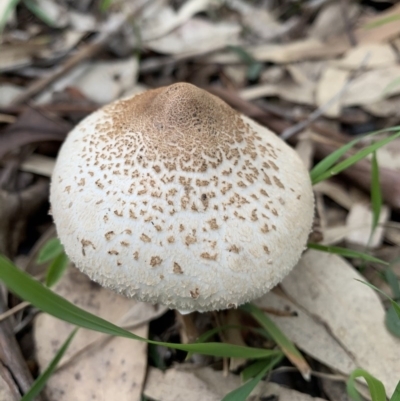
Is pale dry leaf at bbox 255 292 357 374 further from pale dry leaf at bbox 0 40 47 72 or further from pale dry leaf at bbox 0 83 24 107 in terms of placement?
pale dry leaf at bbox 0 40 47 72

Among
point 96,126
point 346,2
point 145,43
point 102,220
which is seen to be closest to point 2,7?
point 145,43

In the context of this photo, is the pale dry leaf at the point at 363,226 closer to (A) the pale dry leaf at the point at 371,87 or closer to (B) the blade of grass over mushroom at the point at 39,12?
(A) the pale dry leaf at the point at 371,87

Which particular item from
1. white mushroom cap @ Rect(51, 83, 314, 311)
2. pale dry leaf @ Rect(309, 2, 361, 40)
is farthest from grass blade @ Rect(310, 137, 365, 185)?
pale dry leaf @ Rect(309, 2, 361, 40)

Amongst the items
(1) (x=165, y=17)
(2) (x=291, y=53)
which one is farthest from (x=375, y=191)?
(1) (x=165, y=17)

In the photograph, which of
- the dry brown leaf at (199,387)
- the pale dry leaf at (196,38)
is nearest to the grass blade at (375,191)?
the dry brown leaf at (199,387)

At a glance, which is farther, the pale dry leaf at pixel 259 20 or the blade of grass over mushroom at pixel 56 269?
the pale dry leaf at pixel 259 20

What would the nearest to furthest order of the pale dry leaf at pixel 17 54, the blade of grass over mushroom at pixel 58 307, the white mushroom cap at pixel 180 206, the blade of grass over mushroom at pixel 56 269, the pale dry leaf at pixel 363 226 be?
the blade of grass over mushroom at pixel 58 307 < the white mushroom cap at pixel 180 206 < the blade of grass over mushroom at pixel 56 269 < the pale dry leaf at pixel 363 226 < the pale dry leaf at pixel 17 54

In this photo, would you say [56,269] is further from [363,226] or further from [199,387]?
[363,226]
